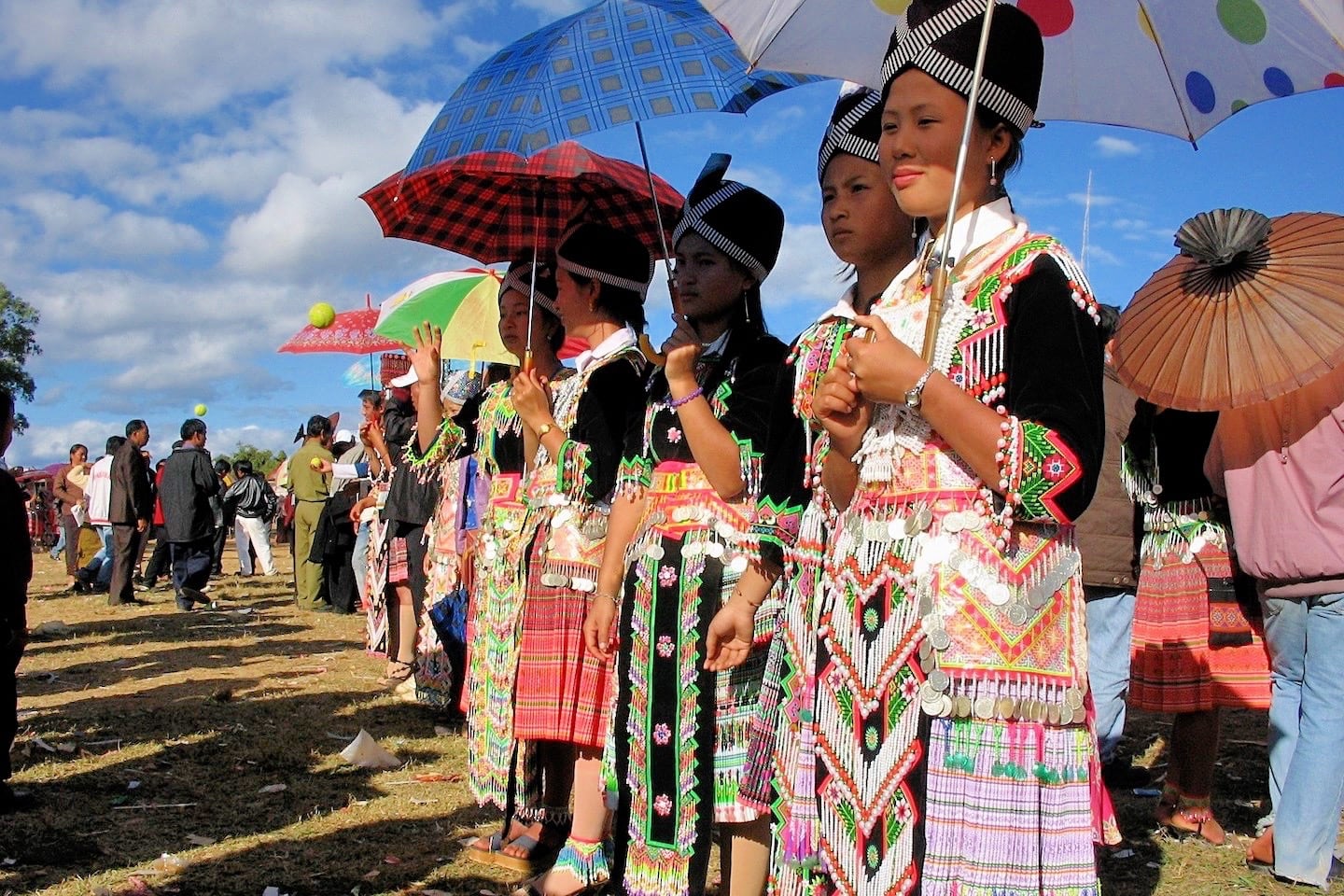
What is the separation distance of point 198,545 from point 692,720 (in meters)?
13.9

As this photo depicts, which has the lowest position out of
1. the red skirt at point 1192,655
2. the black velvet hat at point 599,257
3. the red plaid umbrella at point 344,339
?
the red skirt at point 1192,655

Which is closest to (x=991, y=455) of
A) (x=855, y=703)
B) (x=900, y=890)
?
(x=855, y=703)

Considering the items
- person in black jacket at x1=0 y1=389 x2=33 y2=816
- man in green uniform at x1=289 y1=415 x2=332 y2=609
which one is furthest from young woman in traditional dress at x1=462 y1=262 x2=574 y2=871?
man in green uniform at x1=289 y1=415 x2=332 y2=609

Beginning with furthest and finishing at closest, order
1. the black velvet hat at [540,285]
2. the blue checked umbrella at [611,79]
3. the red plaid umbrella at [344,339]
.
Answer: the red plaid umbrella at [344,339] → the black velvet hat at [540,285] → the blue checked umbrella at [611,79]

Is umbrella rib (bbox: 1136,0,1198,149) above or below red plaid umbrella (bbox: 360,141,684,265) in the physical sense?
below

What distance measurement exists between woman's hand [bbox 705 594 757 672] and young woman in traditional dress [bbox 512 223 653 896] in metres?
0.95

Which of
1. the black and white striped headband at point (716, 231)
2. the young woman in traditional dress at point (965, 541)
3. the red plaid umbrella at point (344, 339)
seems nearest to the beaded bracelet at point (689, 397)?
the black and white striped headband at point (716, 231)

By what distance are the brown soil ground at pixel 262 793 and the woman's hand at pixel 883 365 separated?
3.12 meters

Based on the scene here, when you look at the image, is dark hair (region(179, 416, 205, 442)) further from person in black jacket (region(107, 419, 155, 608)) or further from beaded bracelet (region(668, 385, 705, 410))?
beaded bracelet (region(668, 385, 705, 410))

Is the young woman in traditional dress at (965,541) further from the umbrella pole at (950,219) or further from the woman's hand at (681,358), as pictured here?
the woman's hand at (681,358)

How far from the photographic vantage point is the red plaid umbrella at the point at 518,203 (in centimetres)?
491

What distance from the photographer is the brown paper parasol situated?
365 centimetres

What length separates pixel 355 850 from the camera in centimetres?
488

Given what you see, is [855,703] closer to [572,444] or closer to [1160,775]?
[572,444]
